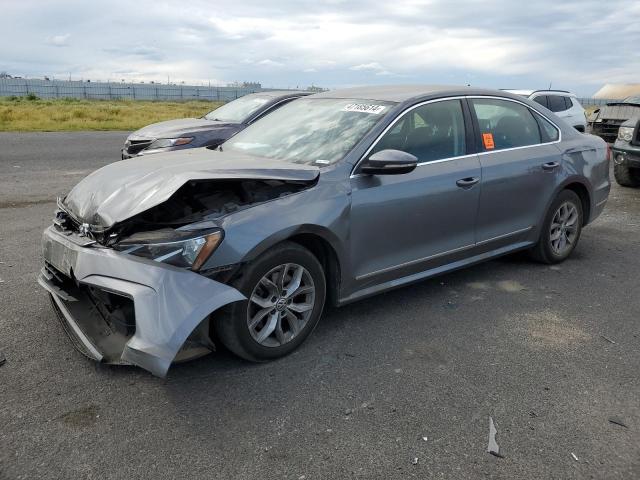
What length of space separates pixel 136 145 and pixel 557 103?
33.9 feet

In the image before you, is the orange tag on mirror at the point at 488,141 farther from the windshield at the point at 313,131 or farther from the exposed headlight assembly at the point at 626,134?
the exposed headlight assembly at the point at 626,134

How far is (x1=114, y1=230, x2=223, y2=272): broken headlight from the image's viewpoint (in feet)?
10.4

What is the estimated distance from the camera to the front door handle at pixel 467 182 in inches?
177

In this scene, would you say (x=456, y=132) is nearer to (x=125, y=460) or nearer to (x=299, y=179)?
(x=299, y=179)

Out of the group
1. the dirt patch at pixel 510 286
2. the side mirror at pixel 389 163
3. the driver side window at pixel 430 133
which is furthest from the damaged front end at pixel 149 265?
the dirt patch at pixel 510 286

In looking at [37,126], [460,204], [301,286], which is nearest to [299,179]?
[301,286]

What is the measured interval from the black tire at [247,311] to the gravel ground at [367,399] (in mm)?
106

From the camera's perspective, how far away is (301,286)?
366cm

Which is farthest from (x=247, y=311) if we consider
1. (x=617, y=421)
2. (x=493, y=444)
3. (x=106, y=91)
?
(x=106, y=91)

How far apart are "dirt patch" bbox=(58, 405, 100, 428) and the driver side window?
7.89ft

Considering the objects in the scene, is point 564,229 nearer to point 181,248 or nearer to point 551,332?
point 551,332

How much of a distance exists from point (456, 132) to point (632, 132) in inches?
255

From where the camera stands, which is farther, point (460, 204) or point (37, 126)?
point (37, 126)

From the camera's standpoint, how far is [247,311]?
334 centimetres
